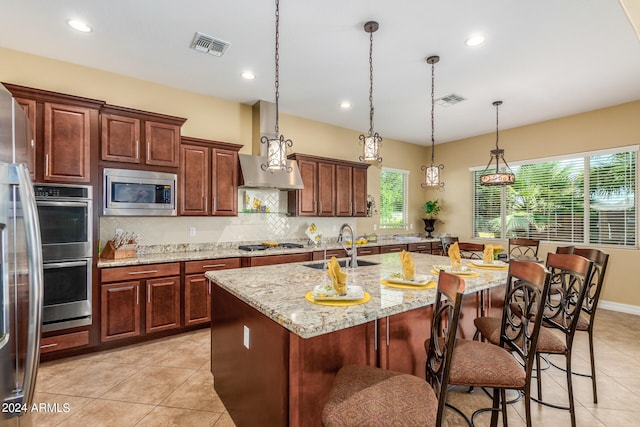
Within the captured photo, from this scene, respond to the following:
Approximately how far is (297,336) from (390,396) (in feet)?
1.50

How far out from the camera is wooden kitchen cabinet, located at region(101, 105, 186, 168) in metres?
3.26

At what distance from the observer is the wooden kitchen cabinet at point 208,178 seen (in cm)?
383

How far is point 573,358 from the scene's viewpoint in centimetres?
295

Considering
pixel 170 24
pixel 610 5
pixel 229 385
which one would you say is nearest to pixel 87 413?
pixel 229 385

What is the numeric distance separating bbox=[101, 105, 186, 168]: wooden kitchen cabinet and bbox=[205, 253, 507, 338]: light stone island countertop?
194 cm

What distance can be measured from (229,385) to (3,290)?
1.39 metres

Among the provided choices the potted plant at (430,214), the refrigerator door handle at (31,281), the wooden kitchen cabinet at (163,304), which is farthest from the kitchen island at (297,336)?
the potted plant at (430,214)

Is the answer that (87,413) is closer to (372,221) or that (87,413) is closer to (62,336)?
(62,336)

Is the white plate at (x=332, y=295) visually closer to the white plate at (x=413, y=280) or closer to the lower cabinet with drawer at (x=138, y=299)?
the white plate at (x=413, y=280)

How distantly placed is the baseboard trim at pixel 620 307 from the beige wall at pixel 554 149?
1.9 inches

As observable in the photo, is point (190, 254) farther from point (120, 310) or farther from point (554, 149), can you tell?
Result: point (554, 149)

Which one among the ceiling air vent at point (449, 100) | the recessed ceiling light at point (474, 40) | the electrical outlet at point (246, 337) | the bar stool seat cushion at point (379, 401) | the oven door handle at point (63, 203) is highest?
the recessed ceiling light at point (474, 40)

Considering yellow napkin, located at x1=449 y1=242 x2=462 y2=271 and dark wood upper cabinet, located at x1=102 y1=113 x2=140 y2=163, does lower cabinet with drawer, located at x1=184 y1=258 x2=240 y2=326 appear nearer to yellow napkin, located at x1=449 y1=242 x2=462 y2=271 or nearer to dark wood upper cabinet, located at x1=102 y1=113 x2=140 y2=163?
dark wood upper cabinet, located at x1=102 y1=113 x2=140 y2=163

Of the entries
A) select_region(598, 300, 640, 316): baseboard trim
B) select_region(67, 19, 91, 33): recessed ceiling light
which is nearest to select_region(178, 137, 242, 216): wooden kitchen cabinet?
select_region(67, 19, 91, 33): recessed ceiling light
